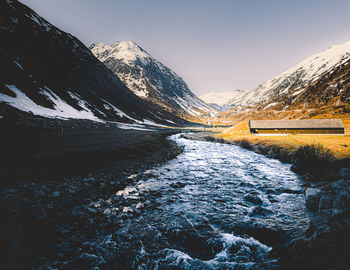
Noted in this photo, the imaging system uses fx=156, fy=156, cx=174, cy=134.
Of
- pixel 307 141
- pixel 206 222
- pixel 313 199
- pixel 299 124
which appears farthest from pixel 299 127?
pixel 206 222

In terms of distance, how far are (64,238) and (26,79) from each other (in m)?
76.8

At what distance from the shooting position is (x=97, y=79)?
435ft

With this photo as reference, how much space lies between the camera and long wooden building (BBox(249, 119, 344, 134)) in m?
53.2

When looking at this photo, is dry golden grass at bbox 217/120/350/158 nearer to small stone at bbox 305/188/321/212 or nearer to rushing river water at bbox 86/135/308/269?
rushing river water at bbox 86/135/308/269

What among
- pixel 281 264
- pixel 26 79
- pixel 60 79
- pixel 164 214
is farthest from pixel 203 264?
pixel 60 79

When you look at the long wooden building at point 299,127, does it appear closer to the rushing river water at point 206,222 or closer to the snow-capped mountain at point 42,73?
the rushing river water at point 206,222

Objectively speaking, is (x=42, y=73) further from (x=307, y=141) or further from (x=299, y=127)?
(x=299, y=127)

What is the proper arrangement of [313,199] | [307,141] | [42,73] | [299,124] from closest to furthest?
[313,199], [307,141], [299,124], [42,73]

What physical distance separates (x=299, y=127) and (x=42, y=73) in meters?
113

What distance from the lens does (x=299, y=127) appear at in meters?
56.1

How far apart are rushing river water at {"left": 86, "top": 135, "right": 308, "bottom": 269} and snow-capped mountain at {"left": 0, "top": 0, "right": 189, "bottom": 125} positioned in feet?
132

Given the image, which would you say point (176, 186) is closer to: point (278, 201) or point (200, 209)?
point (200, 209)

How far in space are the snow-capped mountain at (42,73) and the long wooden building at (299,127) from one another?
6918 centimetres

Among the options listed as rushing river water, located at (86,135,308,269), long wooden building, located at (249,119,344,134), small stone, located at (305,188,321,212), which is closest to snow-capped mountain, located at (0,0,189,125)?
rushing river water, located at (86,135,308,269)
